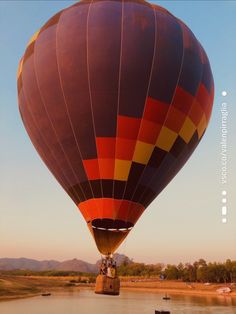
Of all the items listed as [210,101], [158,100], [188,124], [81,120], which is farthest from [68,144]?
[210,101]

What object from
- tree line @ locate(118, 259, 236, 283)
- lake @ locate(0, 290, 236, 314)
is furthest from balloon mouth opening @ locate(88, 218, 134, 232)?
tree line @ locate(118, 259, 236, 283)

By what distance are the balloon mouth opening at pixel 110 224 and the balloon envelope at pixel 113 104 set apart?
0.14 feet

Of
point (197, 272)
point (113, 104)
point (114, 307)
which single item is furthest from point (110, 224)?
point (197, 272)

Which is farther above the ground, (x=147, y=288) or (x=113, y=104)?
(x=113, y=104)

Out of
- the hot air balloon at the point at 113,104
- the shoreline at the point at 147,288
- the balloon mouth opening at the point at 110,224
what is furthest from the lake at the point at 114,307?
the hot air balloon at the point at 113,104

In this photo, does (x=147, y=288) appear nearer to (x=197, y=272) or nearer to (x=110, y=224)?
(x=197, y=272)

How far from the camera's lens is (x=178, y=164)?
57.1 feet

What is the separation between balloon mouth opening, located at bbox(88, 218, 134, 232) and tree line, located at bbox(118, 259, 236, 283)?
71641 millimetres

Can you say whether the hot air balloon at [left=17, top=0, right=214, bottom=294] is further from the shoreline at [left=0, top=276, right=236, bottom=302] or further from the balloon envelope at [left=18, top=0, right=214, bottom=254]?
the shoreline at [left=0, top=276, right=236, bottom=302]

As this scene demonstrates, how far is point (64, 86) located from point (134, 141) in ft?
12.1

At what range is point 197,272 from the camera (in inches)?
3418

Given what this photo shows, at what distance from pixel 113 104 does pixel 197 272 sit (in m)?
79.3

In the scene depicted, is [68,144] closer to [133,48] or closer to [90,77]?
[90,77]

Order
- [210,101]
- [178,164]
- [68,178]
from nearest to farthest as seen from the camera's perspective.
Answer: [68,178] < [178,164] < [210,101]
